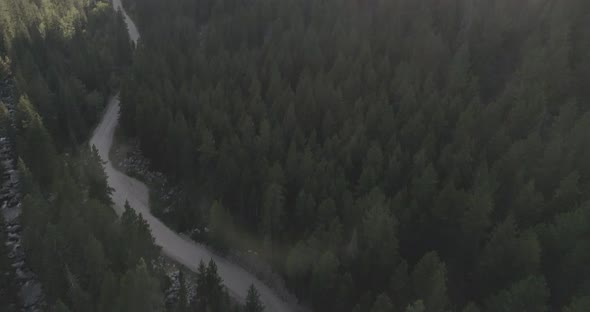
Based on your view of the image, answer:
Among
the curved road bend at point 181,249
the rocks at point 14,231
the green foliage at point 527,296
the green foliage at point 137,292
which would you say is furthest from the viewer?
the curved road bend at point 181,249

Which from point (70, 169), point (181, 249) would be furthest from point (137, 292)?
point (70, 169)

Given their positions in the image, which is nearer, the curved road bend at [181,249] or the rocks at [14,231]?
the rocks at [14,231]

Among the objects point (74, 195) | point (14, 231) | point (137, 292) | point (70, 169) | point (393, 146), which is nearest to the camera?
point (137, 292)

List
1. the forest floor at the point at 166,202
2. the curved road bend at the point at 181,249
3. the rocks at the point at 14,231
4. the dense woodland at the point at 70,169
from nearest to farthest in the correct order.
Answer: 1. the dense woodland at the point at 70,169
2. the rocks at the point at 14,231
3. the curved road bend at the point at 181,249
4. the forest floor at the point at 166,202

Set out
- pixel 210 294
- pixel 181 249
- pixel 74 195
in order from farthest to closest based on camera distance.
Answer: pixel 181 249 < pixel 74 195 < pixel 210 294

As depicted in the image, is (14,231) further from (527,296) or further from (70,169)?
(527,296)

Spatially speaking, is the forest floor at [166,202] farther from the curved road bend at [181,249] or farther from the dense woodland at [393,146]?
the dense woodland at [393,146]

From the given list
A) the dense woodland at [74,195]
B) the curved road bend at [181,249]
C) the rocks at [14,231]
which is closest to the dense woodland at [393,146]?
the curved road bend at [181,249]

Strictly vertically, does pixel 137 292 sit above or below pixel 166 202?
below
